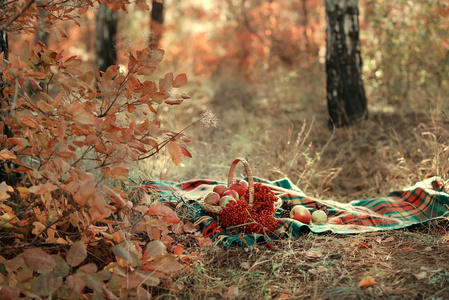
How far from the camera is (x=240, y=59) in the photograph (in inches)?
436

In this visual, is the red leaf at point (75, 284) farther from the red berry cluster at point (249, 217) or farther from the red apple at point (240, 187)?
the red apple at point (240, 187)

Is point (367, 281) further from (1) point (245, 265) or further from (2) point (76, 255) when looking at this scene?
(2) point (76, 255)

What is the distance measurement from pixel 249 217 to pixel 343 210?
0.84m

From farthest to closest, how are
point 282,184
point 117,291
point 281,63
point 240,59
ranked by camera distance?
point 240,59 → point 281,63 → point 282,184 → point 117,291

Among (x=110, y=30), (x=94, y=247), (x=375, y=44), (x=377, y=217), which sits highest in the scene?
(x=110, y=30)

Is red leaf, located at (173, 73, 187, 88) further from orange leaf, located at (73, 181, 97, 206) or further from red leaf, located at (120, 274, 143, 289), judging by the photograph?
red leaf, located at (120, 274, 143, 289)

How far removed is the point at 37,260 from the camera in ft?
5.24

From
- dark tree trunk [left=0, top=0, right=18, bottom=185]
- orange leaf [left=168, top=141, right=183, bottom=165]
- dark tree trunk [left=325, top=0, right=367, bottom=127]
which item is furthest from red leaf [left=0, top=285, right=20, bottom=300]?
dark tree trunk [left=325, top=0, right=367, bottom=127]

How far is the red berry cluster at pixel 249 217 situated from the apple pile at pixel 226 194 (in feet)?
0.34

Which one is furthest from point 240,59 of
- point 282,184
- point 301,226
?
point 301,226

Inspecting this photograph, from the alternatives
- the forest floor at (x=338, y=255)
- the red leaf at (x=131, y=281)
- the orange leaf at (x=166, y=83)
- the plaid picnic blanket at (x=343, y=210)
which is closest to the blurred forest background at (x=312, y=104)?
the forest floor at (x=338, y=255)

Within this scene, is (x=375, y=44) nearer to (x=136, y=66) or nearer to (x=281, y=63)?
(x=281, y=63)

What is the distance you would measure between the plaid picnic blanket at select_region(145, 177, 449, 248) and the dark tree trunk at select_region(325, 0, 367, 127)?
5.74ft

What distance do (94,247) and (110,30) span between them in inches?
177
